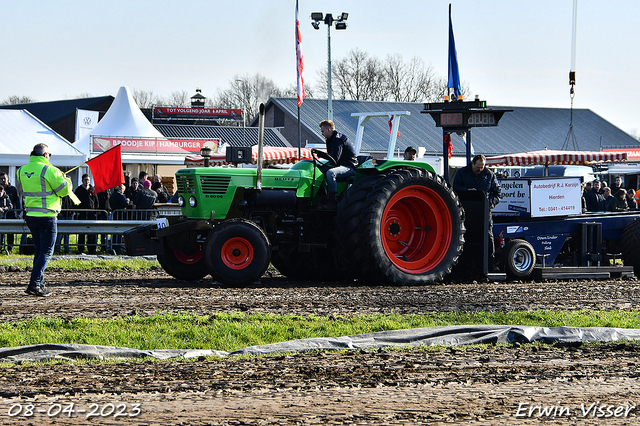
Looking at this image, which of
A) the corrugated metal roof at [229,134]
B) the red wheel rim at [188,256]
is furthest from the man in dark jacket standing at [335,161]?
the corrugated metal roof at [229,134]

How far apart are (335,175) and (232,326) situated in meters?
3.99

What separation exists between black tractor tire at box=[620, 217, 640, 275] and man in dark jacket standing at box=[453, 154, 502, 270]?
95.4 inches

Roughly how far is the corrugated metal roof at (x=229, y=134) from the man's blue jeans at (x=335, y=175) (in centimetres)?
3956

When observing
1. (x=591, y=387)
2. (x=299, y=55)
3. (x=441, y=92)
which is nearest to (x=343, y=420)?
(x=591, y=387)

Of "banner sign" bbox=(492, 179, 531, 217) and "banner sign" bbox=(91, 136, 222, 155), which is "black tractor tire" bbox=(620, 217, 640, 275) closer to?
"banner sign" bbox=(492, 179, 531, 217)

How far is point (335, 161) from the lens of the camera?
10688 mm

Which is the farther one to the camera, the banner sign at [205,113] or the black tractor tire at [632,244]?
the banner sign at [205,113]

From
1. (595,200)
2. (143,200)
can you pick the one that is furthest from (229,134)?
(143,200)

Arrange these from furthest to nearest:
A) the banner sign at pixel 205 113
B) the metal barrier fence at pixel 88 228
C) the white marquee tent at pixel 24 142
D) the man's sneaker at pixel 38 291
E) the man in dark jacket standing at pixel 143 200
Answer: the banner sign at pixel 205 113 < the white marquee tent at pixel 24 142 < the man in dark jacket standing at pixel 143 200 < the metal barrier fence at pixel 88 228 < the man's sneaker at pixel 38 291

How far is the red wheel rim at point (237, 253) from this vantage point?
32.6ft

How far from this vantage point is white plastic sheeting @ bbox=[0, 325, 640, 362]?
5980 mm

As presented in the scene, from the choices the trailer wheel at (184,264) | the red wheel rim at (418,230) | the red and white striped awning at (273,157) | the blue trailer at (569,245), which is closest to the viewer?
the trailer wheel at (184,264)

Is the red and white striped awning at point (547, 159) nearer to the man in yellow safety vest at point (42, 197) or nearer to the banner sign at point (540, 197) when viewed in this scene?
the banner sign at point (540, 197)

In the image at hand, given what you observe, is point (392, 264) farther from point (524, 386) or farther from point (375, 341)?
point (524, 386)
